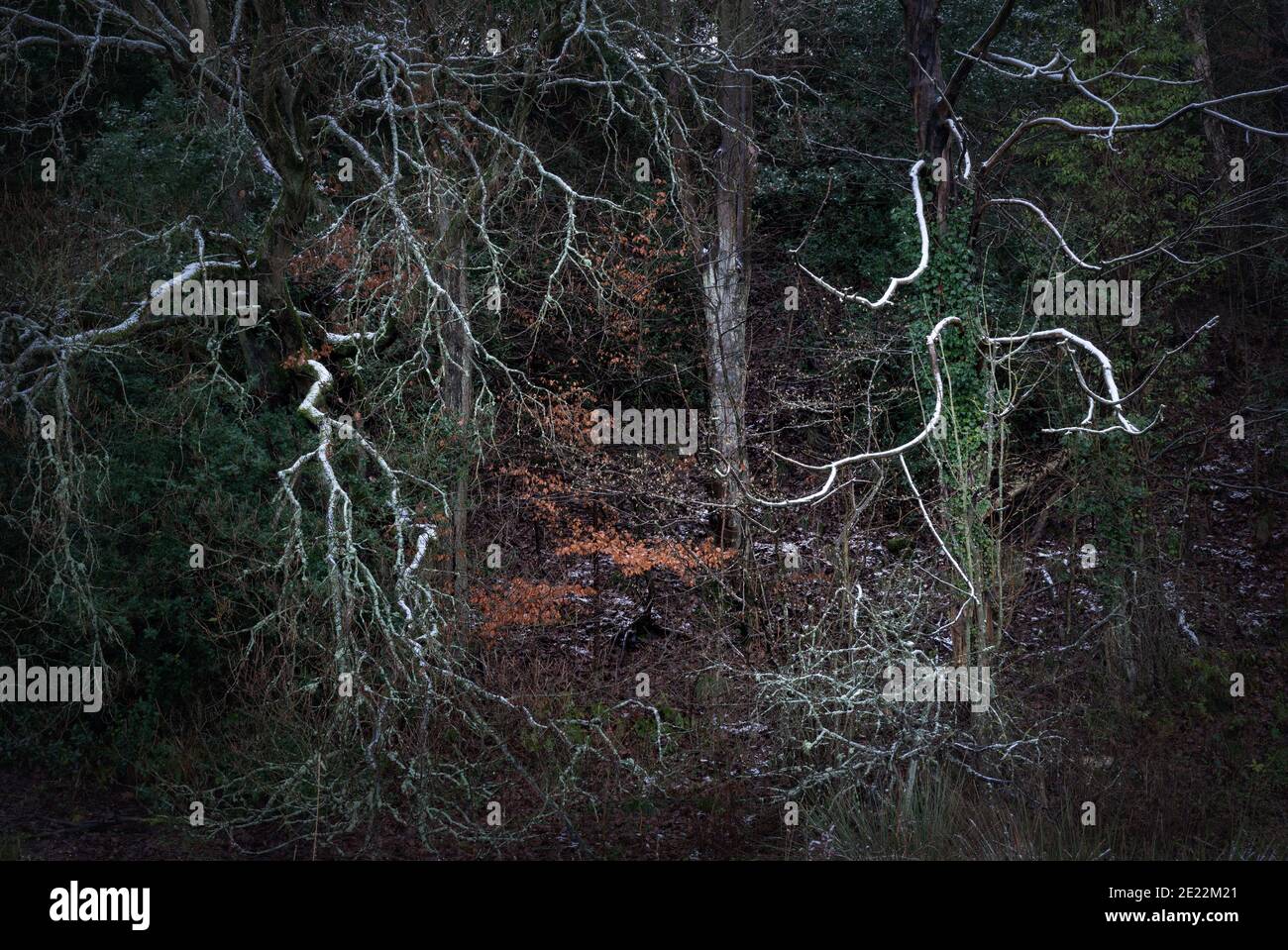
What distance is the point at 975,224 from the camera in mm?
13555

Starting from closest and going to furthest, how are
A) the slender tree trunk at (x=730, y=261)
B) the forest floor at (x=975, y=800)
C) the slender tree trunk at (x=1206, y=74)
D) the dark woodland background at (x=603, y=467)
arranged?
1. the forest floor at (x=975, y=800)
2. the dark woodland background at (x=603, y=467)
3. the slender tree trunk at (x=730, y=261)
4. the slender tree trunk at (x=1206, y=74)

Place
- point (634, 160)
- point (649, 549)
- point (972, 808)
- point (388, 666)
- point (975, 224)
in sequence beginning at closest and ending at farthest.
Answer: point (972, 808) < point (388, 666) < point (975, 224) < point (649, 549) < point (634, 160)

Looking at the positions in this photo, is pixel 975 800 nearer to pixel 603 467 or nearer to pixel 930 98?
pixel 603 467

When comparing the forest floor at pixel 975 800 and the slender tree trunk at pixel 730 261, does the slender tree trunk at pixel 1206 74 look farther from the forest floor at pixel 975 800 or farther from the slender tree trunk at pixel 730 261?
the slender tree trunk at pixel 730 261

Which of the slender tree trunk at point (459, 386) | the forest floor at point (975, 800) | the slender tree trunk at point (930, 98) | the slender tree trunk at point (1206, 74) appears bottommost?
the forest floor at point (975, 800)

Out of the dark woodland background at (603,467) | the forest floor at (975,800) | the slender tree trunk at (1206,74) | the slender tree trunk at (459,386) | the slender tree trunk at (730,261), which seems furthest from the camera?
the slender tree trunk at (1206,74)

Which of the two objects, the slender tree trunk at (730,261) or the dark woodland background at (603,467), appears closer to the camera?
the dark woodland background at (603,467)

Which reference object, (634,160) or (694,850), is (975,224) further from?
(694,850)

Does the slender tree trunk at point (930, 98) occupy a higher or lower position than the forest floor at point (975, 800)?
higher

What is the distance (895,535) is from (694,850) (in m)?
4.38

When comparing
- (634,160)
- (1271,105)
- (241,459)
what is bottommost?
(241,459)

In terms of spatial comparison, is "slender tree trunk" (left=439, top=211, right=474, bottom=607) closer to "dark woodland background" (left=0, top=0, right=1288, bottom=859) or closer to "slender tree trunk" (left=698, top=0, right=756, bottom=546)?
"dark woodland background" (left=0, top=0, right=1288, bottom=859)

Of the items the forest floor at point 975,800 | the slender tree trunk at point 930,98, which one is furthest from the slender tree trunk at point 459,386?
the slender tree trunk at point 930,98

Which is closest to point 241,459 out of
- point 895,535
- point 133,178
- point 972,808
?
point 133,178
